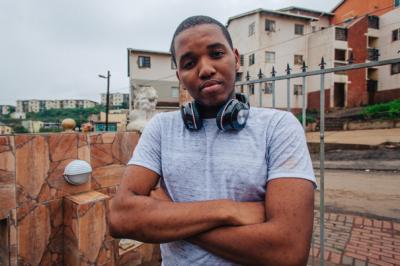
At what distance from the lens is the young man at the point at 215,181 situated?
1.08m

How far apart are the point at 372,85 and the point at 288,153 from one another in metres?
31.9

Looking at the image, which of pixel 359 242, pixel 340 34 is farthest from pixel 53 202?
pixel 340 34

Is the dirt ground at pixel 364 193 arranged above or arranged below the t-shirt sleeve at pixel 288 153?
below

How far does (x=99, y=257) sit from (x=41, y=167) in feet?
4.20

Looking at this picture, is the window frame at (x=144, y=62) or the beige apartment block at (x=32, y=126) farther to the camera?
A: the window frame at (x=144, y=62)

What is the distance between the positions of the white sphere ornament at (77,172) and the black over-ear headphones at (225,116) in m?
2.15

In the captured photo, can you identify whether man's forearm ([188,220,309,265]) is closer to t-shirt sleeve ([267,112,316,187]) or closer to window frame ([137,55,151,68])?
t-shirt sleeve ([267,112,316,187])

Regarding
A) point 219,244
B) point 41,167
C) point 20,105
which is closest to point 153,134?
point 219,244

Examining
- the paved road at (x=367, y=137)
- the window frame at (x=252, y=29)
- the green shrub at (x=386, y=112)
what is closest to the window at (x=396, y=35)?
the green shrub at (x=386, y=112)

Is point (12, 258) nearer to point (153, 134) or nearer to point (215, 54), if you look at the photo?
point (153, 134)

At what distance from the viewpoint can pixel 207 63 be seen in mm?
1336

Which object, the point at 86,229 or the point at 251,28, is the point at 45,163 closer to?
the point at 86,229

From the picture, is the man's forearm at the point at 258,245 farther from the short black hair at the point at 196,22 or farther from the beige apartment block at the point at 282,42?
the beige apartment block at the point at 282,42

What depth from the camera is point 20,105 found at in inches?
2623
